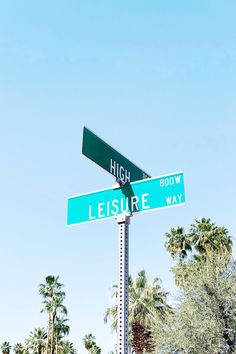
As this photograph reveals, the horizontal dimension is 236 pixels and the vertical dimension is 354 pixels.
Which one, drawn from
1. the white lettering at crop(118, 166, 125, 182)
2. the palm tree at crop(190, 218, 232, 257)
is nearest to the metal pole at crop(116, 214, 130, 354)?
the white lettering at crop(118, 166, 125, 182)

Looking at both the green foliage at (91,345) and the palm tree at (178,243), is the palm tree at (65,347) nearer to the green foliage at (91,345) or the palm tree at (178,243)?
the green foliage at (91,345)

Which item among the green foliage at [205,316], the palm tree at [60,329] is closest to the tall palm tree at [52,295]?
the palm tree at [60,329]

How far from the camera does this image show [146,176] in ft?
17.3

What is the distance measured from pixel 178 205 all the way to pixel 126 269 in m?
0.91

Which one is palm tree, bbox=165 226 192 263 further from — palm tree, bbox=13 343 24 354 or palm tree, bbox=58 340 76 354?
palm tree, bbox=13 343 24 354

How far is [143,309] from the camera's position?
1331 inches

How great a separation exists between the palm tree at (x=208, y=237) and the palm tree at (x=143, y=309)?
18.1 ft

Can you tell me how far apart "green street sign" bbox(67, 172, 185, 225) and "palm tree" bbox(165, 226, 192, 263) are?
36.7 m

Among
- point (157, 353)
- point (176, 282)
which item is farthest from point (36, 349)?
point (157, 353)

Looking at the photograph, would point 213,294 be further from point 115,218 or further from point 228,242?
point 115,218

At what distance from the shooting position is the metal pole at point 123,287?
156 inches

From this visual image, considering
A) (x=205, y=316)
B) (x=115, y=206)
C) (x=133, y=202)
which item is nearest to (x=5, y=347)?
(x=205, y=316)

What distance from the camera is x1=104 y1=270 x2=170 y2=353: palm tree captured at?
33000 millimetres

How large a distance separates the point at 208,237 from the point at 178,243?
3214 mm
